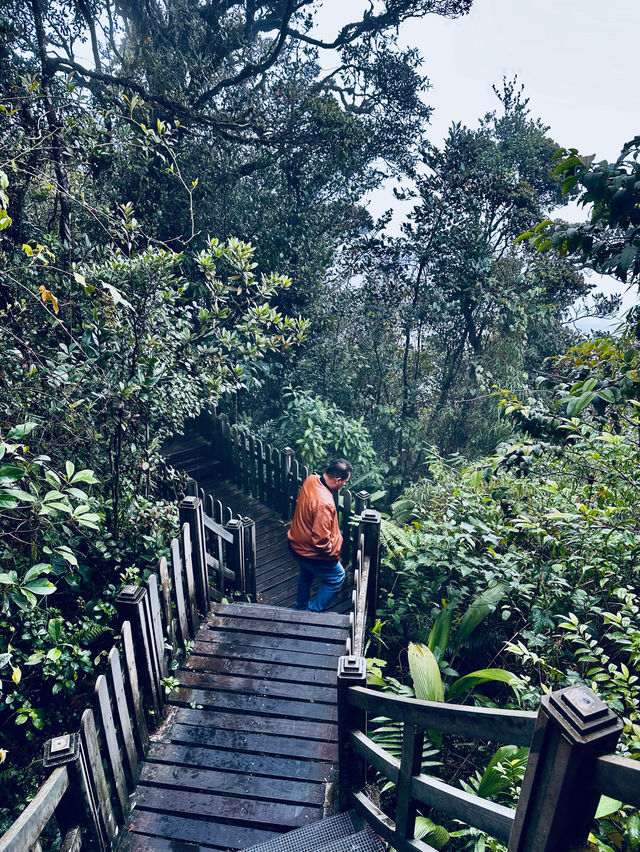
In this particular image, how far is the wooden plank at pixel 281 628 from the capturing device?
4.20 metres

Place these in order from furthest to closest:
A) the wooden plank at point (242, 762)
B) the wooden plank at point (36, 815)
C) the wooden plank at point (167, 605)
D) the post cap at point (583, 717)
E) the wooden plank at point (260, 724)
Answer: the wooden plank at point (167, 605), the wooden plank at point (260, 724), the wooden plank at point (242, 762), the wooden plank at point (36, 815), the post cap at point (583, 717)

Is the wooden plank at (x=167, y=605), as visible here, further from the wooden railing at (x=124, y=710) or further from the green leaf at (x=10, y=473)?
the green leaf at (x=10, y=473)

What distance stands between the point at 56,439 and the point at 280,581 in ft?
11.4

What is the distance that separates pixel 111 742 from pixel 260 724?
110 cm

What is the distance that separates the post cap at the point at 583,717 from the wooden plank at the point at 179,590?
2916 millimetres

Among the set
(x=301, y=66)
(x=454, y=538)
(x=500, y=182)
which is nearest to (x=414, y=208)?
(x=500, y=182)

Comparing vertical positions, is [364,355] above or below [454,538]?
above

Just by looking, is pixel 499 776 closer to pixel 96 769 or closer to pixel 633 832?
pixel 633 832

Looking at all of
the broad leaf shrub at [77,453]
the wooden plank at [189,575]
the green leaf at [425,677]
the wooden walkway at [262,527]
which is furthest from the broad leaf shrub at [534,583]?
the broad leaf shrub at [77,453]

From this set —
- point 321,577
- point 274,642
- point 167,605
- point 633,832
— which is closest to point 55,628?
point 167,605

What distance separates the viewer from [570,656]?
3.53m

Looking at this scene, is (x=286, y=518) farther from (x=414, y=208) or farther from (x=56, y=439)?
(x=414, y=208)

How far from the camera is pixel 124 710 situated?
286 cm

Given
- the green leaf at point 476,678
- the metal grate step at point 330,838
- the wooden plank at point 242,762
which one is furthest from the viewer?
the green leaf at point 476,678
